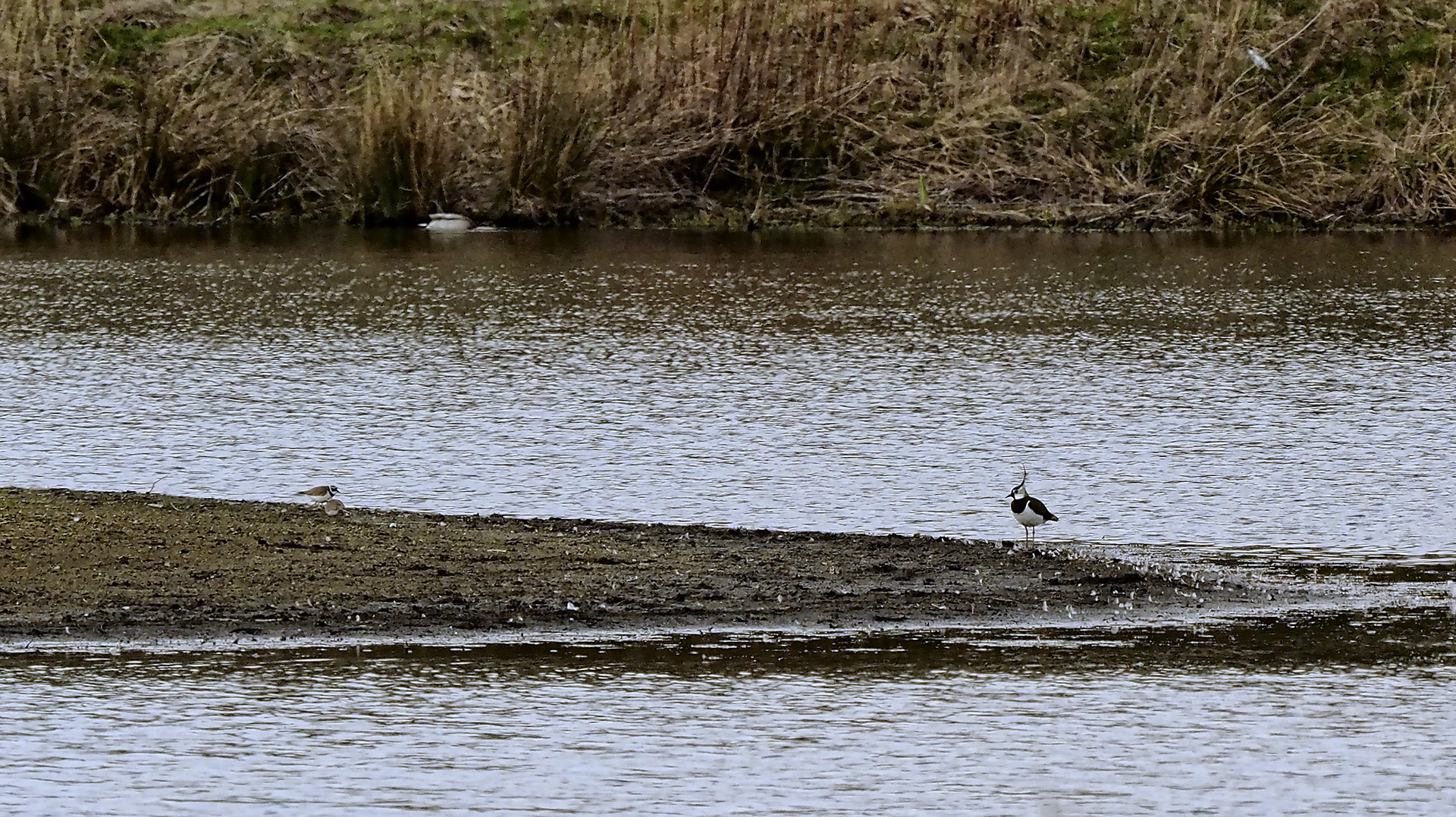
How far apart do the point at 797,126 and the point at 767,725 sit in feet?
73.9

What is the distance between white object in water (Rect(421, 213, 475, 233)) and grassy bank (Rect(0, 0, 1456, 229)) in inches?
28.0

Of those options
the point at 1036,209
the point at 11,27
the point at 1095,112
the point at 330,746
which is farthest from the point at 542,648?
the point at 11,27

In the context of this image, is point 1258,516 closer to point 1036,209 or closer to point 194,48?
point 1036,209

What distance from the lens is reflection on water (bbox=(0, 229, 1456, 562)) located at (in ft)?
38.0

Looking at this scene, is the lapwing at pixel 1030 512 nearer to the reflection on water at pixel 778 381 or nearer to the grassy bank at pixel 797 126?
the reflection on water at pixel 778 381

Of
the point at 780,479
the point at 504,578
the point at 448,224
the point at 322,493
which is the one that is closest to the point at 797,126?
the point at 448,224

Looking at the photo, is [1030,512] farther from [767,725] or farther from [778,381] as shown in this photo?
[778,381]

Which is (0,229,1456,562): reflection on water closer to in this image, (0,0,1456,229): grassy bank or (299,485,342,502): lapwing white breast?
(299,485,342,502): lapwing white breast

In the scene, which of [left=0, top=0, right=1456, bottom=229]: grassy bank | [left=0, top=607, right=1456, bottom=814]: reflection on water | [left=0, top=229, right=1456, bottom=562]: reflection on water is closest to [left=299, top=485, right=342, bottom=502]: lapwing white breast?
[left=0, top=229, right=1456, bottom=562]: reflection on water

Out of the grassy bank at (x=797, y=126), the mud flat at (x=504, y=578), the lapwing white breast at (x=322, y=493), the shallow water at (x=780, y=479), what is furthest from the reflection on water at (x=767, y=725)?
the grassy bank at (x=797, y=126)

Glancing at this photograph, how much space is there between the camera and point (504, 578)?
9.38 meters

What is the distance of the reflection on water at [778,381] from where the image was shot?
1158 centimetres

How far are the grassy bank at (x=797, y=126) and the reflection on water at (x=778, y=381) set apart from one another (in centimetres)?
226

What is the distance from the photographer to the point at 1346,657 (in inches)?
336
